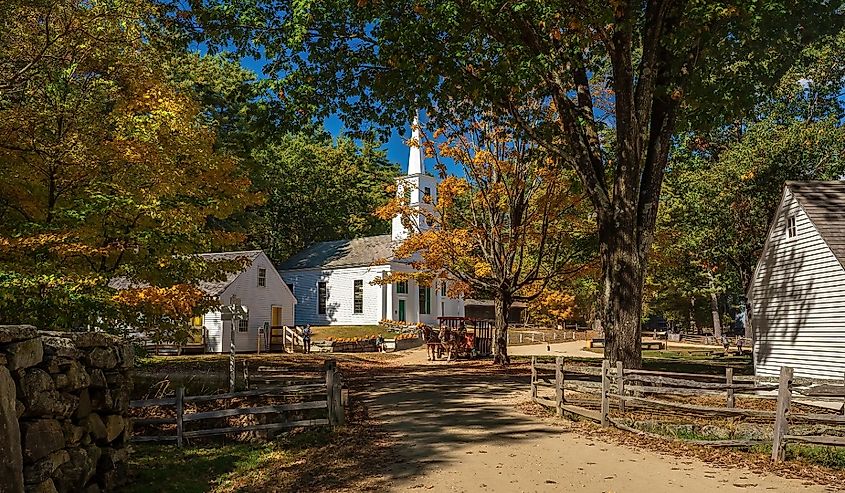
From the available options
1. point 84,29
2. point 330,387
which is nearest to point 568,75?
point 330,387

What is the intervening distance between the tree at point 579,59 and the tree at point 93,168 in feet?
7.34

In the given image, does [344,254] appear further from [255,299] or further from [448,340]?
[448,340]

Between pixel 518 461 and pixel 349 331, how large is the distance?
33394 mm

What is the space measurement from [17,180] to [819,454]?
15806 mm

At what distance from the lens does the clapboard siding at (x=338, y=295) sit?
149ft

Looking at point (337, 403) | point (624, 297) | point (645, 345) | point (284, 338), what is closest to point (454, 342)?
point (284, 338)

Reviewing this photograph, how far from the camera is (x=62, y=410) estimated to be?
746 centimetres

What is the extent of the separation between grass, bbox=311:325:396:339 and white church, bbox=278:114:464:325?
5.41 feet

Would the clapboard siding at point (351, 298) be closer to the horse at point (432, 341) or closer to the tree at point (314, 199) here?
the tree at point (314, 199)

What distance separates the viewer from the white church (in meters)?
45.2

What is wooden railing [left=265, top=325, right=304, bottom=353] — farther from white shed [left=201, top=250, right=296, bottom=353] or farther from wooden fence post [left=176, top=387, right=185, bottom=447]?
wooden fence post [left=176, top=387, right=185, bottom=447]

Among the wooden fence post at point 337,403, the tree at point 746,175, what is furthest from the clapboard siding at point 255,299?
the wooden fence post at point 337,403

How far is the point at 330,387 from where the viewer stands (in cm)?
1334

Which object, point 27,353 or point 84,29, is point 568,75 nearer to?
point 84,29
